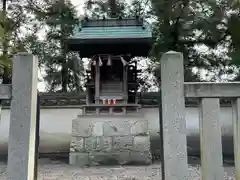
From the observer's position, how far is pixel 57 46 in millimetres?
12148

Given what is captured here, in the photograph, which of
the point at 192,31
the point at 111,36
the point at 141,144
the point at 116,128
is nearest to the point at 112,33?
the point at 111,36

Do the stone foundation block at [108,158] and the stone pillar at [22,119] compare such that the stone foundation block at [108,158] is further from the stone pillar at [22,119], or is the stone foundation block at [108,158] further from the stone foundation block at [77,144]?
the stone pillar at [22,119]

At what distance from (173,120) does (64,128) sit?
738 centimetres

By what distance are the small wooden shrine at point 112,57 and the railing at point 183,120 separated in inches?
194

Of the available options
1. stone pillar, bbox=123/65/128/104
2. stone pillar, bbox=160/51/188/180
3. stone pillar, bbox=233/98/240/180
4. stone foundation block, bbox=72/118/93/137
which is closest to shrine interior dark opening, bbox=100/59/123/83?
stone pillar, bbox=123/65/128/104

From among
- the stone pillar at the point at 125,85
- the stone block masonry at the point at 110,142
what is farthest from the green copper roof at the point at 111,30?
the stone block masonry at the point at 110,142

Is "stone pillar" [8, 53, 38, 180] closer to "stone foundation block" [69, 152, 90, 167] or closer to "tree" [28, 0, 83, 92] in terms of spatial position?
"stone foundation block" [69, 152, 90, 167]

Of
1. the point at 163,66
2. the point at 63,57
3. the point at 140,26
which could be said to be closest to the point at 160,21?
the point at 140,26

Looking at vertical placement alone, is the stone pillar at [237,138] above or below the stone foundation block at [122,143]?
above

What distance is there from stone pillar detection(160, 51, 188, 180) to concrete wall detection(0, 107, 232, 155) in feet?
19.8

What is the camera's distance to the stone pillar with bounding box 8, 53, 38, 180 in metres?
2.04

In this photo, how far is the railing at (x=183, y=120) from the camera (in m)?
2.01

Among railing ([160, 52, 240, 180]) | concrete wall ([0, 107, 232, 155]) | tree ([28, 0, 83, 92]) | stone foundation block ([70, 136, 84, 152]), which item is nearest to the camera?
railing ([160, 52, 240, 180])

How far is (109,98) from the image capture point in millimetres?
7273
